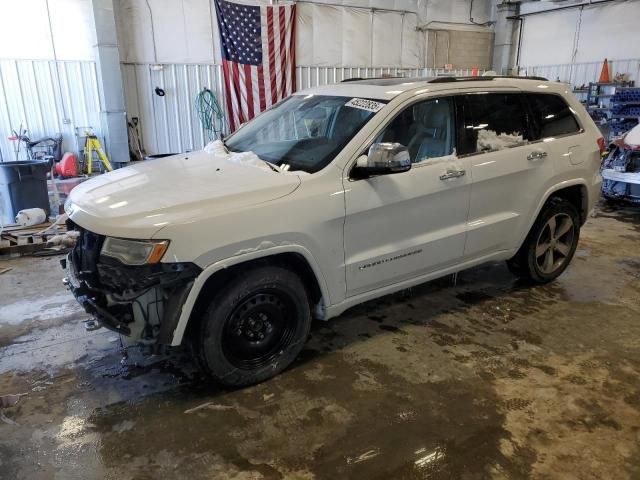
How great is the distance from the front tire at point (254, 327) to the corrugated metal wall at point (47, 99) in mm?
8107

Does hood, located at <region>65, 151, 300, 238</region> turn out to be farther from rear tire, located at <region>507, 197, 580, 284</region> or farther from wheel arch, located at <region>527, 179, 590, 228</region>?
rear tire, located at <region>507, 197, 580, 284</region>

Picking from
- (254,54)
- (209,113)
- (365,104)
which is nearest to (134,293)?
(365,104)

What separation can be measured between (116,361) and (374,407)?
1785mm

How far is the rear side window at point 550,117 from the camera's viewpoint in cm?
405

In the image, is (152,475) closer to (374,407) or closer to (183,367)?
(183,367)

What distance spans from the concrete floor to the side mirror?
130cm

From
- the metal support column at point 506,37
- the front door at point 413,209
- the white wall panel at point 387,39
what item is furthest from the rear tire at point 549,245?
the metal support column at point 506,37

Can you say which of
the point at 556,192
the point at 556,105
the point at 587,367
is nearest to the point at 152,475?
the point at 587,367

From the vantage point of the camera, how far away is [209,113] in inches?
408

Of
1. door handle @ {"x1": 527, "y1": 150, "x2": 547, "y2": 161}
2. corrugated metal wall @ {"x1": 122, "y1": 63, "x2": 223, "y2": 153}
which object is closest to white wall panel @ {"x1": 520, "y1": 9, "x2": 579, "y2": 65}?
corrugated metal wall @ {"x1": 122, "y1": 63, "x2": 223, "y2": 153}

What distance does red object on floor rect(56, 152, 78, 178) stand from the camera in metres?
8.54

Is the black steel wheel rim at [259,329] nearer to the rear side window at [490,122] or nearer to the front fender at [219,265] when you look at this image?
the front fender at [219,265]

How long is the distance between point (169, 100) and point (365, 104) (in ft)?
25.5

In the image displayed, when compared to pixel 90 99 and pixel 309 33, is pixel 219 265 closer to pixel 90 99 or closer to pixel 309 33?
pixel 90 99
